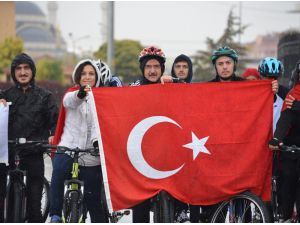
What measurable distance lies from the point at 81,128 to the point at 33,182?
0.85 metres

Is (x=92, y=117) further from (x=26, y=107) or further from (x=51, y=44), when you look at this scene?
(x=51, y=44)

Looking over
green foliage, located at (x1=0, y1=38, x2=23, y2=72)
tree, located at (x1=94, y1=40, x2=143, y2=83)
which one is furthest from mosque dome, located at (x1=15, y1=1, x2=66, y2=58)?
green foliage, located at (x1=0, y1=38, x2=23, y2=72)

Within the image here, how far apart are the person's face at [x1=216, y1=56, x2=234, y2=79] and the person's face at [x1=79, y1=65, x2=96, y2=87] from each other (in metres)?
1.18

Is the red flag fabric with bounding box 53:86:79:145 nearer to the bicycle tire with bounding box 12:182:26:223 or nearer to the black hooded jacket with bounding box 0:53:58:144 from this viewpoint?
the black hooded jacket with bounding box 0:53:58:144

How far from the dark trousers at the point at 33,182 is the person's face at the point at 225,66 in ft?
6.11

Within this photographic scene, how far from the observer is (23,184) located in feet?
24.7

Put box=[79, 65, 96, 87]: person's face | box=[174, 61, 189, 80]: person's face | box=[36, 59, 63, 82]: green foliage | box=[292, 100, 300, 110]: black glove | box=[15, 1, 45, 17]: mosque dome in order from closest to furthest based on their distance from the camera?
box=[292, 100, 300, 110]: black glove
box=[79, 65, 96, 87]: person's face
box=[174, 61, 189, 80]: person's face
box=[36, 59, 63, 82]: green foliage
box=[15, 1, 45, 17]: mosque dome

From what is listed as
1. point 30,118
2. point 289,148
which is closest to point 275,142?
point 289,148

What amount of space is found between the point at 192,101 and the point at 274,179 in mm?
1048

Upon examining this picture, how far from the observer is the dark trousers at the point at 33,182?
24.8ft

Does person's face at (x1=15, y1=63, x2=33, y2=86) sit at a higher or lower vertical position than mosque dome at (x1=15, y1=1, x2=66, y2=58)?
lower

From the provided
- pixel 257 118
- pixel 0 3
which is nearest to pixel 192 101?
pixel 257 118

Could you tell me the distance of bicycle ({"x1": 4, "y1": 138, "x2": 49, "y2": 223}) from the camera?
743 centimetres

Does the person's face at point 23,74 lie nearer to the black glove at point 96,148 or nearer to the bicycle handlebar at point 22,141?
the bicycle handlebar at point 22,141
